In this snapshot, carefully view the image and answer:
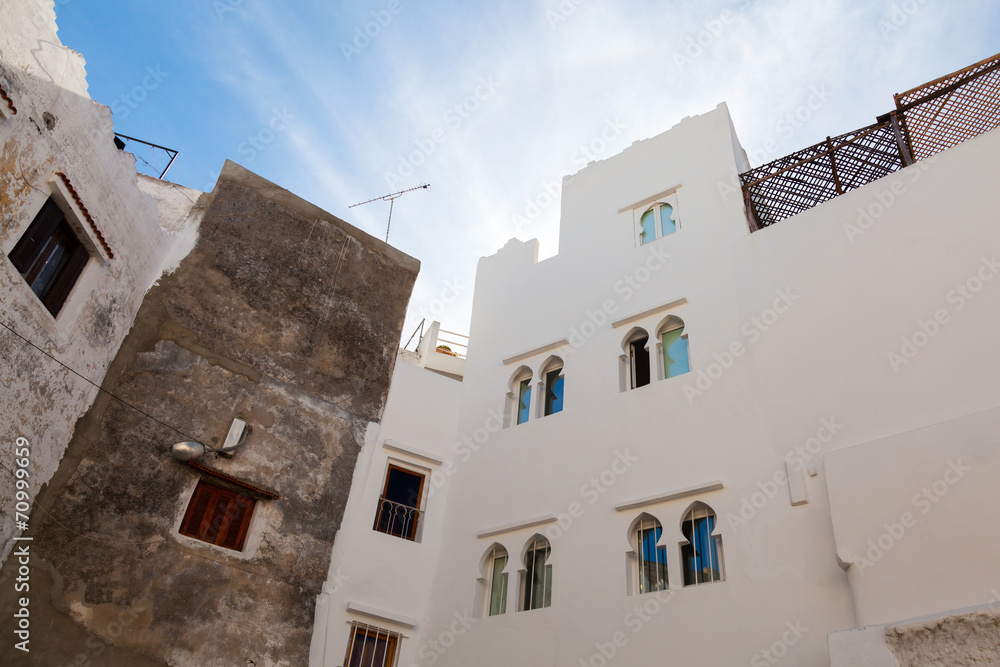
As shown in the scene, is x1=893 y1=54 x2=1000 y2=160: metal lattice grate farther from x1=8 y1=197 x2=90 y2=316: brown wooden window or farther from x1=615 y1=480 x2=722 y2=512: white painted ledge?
x1=8 y1=197 x2=90 y2=316: brown wooden window

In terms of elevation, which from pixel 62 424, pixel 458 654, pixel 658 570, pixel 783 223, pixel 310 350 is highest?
pixel 783 223

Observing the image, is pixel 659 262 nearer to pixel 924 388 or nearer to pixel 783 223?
pixel 783 223

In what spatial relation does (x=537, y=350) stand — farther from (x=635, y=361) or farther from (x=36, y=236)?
(x=36, y=236)

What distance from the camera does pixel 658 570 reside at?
8180 mm

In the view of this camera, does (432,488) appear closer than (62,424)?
No

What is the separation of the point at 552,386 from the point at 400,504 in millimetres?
2582

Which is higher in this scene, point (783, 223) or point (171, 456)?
point (783, 223)

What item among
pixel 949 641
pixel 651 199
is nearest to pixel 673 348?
pixel 651 199

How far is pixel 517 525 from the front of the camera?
9.53 m

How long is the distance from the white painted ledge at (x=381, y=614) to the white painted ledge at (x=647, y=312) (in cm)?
446

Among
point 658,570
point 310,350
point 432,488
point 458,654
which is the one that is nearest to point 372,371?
point 310,350

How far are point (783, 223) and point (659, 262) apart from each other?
5.53 feet

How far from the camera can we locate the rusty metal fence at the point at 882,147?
8.81 metres

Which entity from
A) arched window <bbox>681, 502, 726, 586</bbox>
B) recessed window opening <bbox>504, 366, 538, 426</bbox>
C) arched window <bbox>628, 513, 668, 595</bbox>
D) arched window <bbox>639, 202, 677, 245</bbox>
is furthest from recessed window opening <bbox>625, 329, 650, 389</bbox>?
arched window <bbox>681, 502, 726, 586</bbox>
